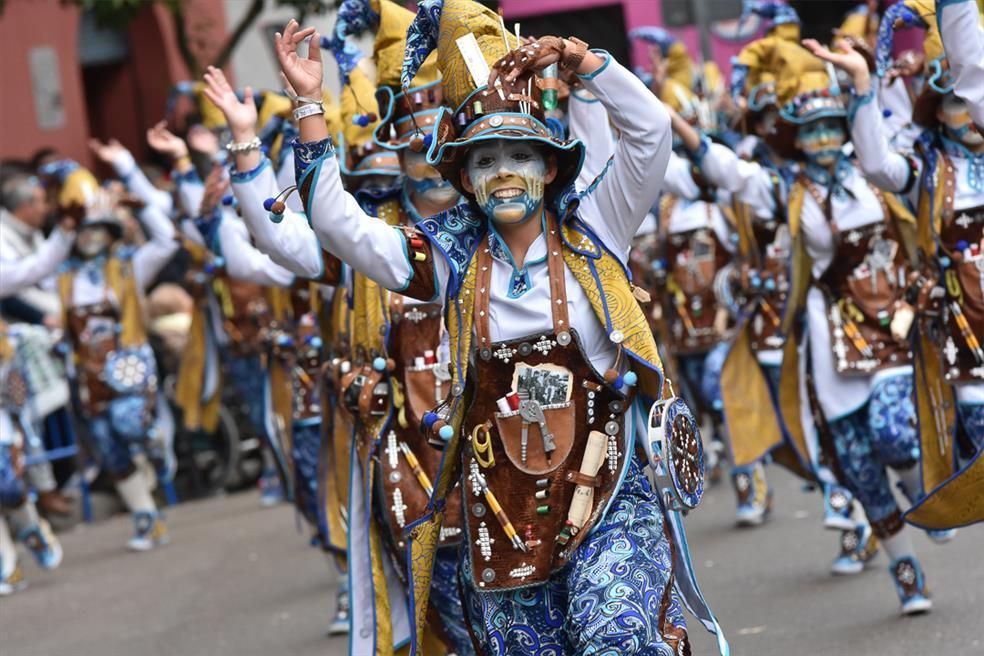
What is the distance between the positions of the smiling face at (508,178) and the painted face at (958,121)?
2.51 metres

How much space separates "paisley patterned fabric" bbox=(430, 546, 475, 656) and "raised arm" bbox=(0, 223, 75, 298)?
5.65m

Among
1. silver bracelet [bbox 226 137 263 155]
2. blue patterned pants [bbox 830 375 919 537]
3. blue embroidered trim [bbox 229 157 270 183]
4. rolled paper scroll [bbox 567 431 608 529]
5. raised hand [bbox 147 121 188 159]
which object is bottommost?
blue patterned pants [bbox 830 375 919 537]

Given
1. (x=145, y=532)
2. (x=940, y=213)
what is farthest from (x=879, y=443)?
(x=145, y=532)

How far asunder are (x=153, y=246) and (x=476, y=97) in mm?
7761

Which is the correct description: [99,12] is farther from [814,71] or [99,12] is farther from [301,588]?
[814,71]

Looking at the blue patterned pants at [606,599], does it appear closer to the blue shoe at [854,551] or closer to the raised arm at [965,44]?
the raised arm at [965,44]

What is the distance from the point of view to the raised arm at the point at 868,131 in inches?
285

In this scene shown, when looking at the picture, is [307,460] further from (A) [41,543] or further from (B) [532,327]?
(B) [532,327]

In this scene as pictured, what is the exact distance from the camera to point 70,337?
12.9 meters

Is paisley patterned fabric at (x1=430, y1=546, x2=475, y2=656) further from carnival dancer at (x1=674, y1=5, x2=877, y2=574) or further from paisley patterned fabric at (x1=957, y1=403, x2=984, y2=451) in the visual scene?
carnival dancer at (x1=674, y1=5, x2=877, y2=574)

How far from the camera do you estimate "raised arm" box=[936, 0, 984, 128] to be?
20.7 feet

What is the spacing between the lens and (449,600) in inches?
255

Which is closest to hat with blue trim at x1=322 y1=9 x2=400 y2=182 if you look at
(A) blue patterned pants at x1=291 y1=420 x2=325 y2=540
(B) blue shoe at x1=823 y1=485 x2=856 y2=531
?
(A) blue patterned pants at x1=291 y1=420 x2=325 y2=540

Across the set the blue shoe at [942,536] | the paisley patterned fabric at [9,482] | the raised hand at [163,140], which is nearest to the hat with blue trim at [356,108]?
the raised hand at [163,140]
